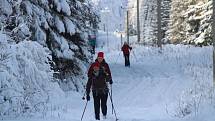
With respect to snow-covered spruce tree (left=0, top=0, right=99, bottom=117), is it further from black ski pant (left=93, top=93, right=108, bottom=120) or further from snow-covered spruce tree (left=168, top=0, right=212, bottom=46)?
snow-covered spruce tree (left=168, top=0, right=212, bottom=46)

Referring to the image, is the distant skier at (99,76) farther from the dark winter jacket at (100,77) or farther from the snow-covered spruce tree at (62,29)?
the snow-covered spruce tree at (62,29)

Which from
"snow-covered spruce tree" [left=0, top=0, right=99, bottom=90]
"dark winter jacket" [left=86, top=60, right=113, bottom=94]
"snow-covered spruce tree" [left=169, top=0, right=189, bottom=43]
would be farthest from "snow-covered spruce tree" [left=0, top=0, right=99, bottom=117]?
"snow-covered spruce tree" [left=169, top=0, right=189, bottom=43]

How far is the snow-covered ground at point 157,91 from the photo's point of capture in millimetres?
13773

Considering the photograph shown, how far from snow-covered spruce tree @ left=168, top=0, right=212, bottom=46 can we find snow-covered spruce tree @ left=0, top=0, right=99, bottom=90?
19.2 metres

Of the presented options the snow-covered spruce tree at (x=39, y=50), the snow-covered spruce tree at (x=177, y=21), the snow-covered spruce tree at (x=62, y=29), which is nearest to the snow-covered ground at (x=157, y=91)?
the snow-covered spruce tree at (x=39, y=50)

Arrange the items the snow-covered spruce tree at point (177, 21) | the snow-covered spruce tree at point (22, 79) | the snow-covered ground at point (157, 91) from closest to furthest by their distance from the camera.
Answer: the snow-covered spruce tree at point (22, 79) → the snow-covered ground at point (157, 91) → the snow-covered spruce tree at point (177, 21)

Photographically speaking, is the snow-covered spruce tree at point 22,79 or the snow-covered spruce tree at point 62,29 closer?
the snow-covered spruce tree at point 22,79

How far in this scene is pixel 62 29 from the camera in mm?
20531

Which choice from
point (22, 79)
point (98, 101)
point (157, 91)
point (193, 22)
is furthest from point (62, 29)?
point (193, 22)

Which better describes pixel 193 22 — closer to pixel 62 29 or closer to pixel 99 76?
pixel 62 29

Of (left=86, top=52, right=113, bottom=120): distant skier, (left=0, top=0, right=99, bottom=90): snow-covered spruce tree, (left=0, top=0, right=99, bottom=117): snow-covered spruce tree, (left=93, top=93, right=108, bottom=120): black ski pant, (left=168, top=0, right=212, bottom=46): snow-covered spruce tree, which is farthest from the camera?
(left=168, top=0, right=212, bottom=46): snow-covered spruce tree

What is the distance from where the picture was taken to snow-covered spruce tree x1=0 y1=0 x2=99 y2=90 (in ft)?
62.2

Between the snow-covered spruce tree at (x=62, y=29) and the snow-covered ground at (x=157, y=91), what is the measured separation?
4.61 feet

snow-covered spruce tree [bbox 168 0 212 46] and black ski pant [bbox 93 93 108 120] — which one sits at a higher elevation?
snow-covered spruce tree [bbox 168 0 212 46]
